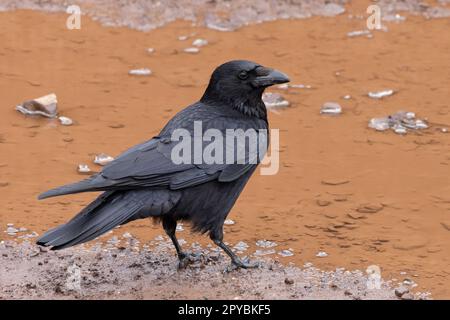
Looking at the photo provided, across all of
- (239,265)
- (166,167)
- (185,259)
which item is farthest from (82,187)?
(239,265)

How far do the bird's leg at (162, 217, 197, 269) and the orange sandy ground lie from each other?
476 mm

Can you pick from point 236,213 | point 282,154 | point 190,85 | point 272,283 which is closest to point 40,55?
point 190,85

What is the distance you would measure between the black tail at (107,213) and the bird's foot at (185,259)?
21.2 inches

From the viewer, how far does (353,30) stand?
11.5m

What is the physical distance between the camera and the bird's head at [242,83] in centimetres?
627

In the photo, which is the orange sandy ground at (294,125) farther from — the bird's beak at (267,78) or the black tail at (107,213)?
the bird's beak at (267,78)

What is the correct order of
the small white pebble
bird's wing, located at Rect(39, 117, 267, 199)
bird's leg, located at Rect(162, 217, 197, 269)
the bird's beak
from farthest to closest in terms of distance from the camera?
the small white pebble → the bird's beak → bird's leg, located at Rect(162, 217, 197, 269) → bird's wing, located at Rect(39, 117, 267, 199)

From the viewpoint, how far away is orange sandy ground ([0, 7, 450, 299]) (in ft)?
22.0

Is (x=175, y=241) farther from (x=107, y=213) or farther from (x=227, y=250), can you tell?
(x=107, y=213)

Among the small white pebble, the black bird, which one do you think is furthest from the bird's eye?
the small white pebble

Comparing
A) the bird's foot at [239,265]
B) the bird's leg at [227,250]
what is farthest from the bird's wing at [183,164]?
the bird's foot at [239,265]

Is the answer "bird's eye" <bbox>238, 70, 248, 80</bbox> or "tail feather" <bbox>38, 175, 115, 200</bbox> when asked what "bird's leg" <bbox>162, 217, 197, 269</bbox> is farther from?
"bird's eye" <bbox>238, 70, 248, 80</bbox>

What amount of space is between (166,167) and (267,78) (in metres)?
1.02

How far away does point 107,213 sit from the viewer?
550 cm
